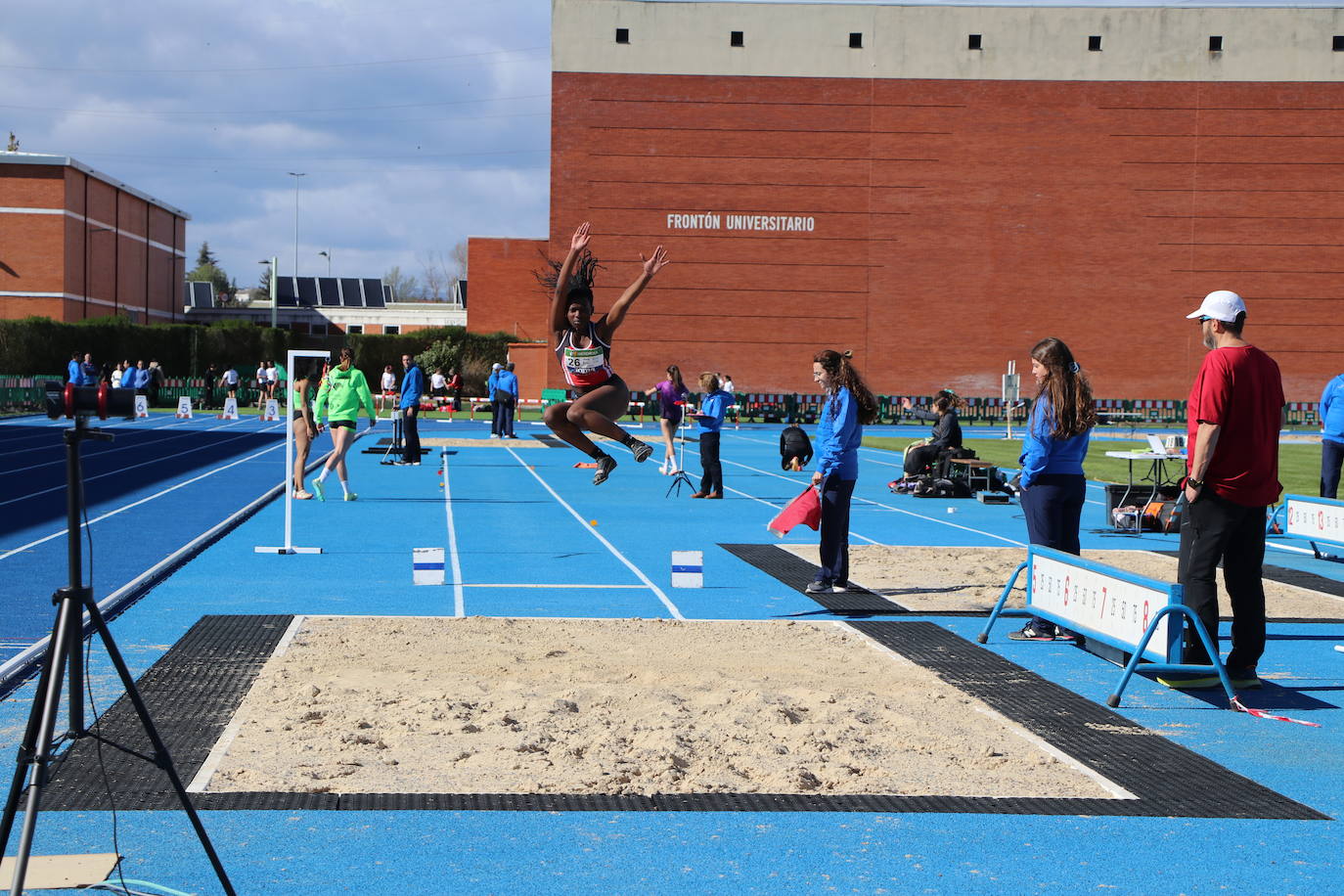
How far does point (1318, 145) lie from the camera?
184ft

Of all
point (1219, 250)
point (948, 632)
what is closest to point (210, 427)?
point (948, 632)

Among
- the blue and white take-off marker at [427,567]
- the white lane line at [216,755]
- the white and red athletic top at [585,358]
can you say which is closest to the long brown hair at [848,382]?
the white and red athletic top at [585,358]

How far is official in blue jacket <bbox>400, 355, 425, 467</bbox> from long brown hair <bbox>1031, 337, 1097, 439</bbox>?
16593 mm

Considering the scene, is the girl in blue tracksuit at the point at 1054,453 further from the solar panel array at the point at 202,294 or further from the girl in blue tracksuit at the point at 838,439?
the solar panel array at the point at 202,294

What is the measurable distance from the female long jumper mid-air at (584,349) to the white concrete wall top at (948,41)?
48.4m

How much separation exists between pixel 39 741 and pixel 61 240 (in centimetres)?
6267

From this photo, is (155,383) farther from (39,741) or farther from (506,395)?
(39,741)

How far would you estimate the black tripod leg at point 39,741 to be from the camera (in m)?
3.75

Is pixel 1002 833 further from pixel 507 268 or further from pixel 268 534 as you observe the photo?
pixel 507 268

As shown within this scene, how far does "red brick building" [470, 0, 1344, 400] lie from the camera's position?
55281 mm

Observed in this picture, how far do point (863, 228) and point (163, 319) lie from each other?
141 feet

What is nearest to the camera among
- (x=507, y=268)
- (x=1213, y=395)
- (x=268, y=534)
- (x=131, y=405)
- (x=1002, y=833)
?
(x=131, y=405)

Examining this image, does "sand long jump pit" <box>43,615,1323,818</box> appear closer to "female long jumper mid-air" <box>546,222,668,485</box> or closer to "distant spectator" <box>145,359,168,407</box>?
A: "female long jumper mid-air" <box>546,222,668,485</box>

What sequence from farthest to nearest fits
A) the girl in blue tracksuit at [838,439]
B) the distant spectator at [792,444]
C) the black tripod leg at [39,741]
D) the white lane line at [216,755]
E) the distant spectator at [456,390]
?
the distant spectator at [456,390], the distant spectator at [792,444], the girl in blue tracksuit at [838,439], the white lane line at [216,755], the black tripod leg at [39,741]
